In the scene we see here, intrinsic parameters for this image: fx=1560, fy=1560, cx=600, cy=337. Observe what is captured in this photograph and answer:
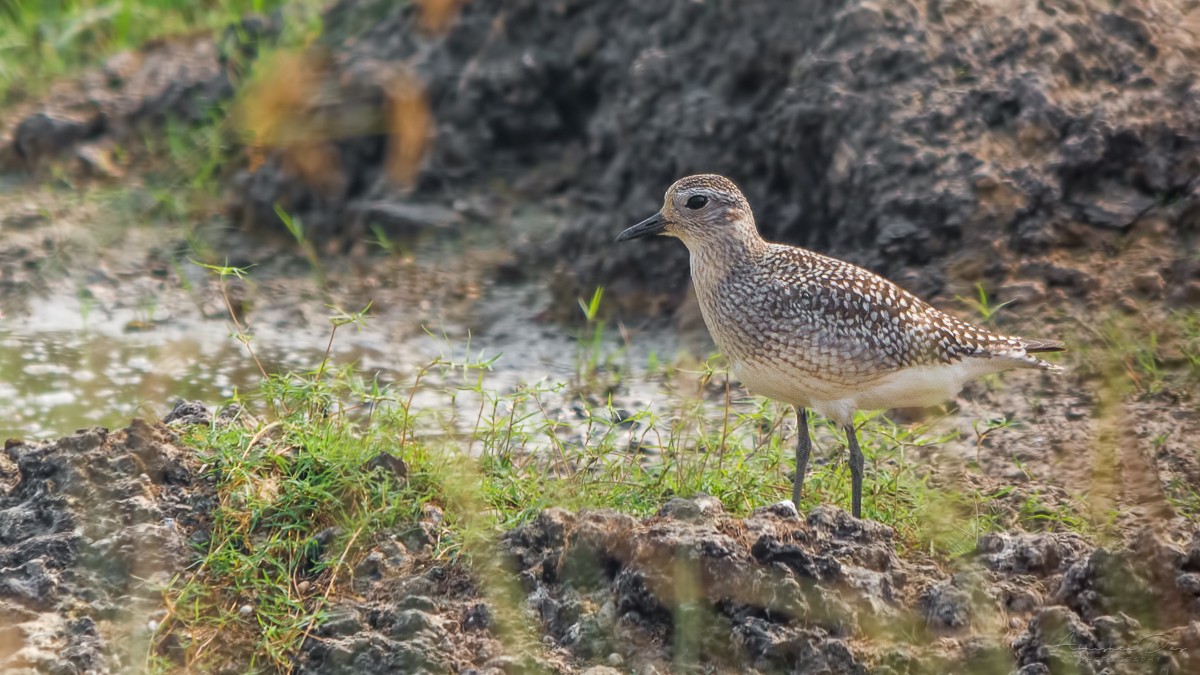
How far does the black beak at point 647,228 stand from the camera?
22.0 ft

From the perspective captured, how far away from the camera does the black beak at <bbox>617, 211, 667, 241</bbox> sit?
264 inches

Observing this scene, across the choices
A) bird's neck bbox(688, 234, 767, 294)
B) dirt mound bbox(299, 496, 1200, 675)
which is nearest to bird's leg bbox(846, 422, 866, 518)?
dirt mound bbox(299, 496, 1200, 675)

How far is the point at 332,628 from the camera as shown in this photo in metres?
5.00

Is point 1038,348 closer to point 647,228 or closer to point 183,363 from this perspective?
point 647,228

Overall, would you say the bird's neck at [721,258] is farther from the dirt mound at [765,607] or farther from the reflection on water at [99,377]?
the reflection on water at [99,377]

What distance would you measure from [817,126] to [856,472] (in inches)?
115

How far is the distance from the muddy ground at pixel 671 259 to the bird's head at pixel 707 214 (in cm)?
113

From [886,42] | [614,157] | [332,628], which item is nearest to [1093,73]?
[886,42]

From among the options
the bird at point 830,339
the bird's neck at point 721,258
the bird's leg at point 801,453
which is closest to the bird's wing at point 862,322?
the bird at point 830,339

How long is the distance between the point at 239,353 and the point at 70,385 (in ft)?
2.81

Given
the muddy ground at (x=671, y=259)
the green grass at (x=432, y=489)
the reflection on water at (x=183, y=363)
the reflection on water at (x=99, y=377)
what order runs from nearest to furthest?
the muddy ground at (x=671, y=259) < the green grass at (x=432, y=489) < the reflection on water at (x=99, y=377) < the reflection on water at (x=183, y=363)

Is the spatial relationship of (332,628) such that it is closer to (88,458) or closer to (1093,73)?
(88,458)

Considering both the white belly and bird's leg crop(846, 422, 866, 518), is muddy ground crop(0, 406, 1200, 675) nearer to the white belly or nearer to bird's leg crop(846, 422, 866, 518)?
bird's leg crop(846, 422, 866, 518)

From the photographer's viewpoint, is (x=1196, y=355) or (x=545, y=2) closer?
(x=1196, y=355)
